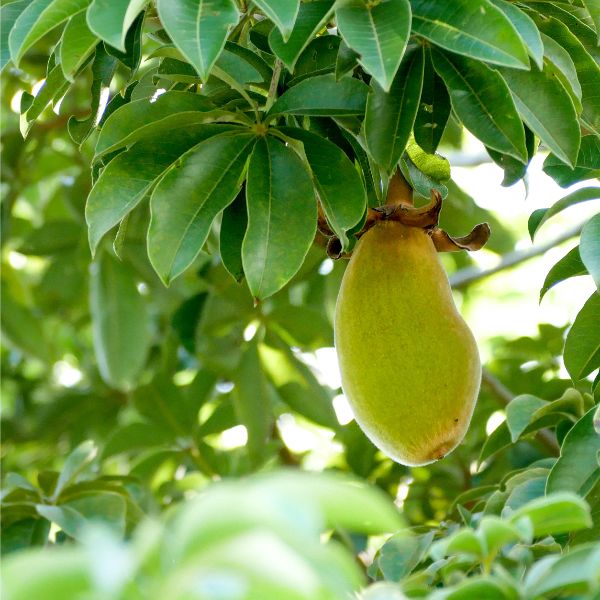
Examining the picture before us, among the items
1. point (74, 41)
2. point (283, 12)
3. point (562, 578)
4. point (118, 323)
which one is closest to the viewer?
point (562, 578)

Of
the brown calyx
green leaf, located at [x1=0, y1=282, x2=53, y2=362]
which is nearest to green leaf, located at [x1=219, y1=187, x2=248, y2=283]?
the brown calyx

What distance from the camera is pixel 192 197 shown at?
1357 mm

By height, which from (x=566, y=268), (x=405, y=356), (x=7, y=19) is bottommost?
(x=405, y=356)

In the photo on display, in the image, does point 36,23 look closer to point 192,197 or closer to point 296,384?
point 192,197

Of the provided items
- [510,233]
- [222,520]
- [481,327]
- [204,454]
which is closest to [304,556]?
[222,520]

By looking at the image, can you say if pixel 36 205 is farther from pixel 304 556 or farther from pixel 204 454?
pixel 304 556

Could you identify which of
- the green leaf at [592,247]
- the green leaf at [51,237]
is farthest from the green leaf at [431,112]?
the green leaf at [51,237]

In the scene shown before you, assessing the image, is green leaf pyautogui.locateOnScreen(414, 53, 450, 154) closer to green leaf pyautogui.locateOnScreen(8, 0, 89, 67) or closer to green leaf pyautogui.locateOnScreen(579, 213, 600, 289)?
green leaf pyautogui.locateOnScreen(579, 213, 600, 289)

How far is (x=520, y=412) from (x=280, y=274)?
0.46 metres

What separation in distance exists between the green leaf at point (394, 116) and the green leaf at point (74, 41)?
33cm

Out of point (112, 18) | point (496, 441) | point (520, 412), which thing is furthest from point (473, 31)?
point (496, 441)

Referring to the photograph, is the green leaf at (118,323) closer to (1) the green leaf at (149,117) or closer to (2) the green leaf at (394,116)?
(1) the green leaf at (149,117)

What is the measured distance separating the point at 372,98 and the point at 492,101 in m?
0.14

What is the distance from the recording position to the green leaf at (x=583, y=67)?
1416 mm
